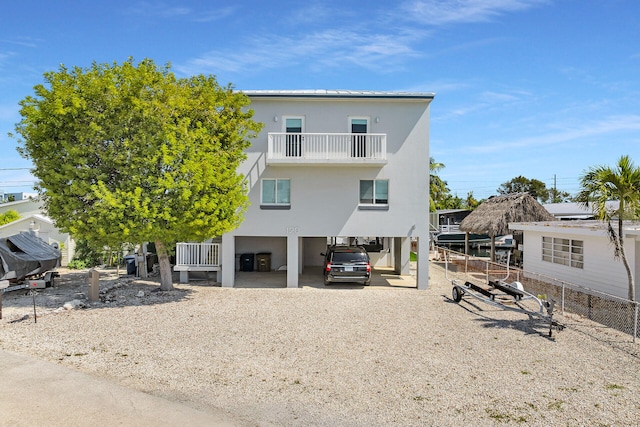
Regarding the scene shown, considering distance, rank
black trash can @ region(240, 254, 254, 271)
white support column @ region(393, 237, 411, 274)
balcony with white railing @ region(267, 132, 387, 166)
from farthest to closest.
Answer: black trash can @ region(240, 254, 254, 271)
white support column @ region(393, 237, 411, 274)
balcony with white railing @ region(267, 132, 387, 166)

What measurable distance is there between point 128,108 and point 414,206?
11.5m

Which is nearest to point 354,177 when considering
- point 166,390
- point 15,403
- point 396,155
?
point 396,155

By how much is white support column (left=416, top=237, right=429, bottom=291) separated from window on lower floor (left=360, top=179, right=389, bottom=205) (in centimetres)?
231

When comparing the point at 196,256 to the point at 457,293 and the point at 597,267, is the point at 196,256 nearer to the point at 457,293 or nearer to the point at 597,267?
the point at 457,293

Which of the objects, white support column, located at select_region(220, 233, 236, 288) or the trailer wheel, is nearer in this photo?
the trailer wheel

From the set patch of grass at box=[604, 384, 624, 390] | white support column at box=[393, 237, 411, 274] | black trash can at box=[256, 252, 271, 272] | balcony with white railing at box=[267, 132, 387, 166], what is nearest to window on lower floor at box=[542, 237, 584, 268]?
white support column at box=[393, 237, 411, 274]

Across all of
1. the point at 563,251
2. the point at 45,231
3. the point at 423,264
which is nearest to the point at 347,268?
the point at 423,264

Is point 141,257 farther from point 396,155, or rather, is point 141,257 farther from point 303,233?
point 396,155

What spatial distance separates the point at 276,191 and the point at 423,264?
6.95 m

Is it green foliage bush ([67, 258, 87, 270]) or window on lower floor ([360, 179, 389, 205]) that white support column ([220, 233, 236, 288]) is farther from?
green foliage bush ([67, 258, 87, 270])

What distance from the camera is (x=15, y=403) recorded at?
6.94 m

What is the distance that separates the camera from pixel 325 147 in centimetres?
1831

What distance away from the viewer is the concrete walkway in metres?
6.40

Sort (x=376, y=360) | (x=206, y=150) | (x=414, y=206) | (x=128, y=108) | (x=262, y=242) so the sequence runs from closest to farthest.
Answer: (x=376, y=360), (x=128, y=108), (x=206, y=150), (x=414, y=206), (x=262, y=242)
